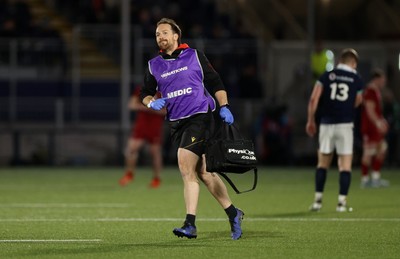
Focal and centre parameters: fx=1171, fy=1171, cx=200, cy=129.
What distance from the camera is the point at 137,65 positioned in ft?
103

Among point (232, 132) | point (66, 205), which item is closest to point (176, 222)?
point (232, 132)

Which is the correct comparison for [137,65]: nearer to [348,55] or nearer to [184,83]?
[348,55]

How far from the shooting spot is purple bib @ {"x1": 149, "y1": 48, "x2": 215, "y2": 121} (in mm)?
11695

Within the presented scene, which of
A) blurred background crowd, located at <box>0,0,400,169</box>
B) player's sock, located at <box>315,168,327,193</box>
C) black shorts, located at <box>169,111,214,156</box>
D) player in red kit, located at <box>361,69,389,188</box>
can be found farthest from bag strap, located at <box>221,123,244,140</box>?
blurred background crowd, located at <box>0,0,400,169</box>

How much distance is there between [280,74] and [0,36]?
8152 millimetres

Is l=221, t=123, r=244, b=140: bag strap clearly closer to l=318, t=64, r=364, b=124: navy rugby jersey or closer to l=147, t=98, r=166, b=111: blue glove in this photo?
l=147, t=98, r=166, b=111: blue glove

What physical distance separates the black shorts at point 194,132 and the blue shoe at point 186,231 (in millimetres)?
738

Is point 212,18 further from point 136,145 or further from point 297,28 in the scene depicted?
point 136,145

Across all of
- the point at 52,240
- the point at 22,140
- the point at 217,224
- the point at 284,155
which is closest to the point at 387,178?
the point at 284,155

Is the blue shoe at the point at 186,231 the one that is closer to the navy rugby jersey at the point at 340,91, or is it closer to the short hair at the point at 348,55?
the navy rugby jersey at the point at 340,91

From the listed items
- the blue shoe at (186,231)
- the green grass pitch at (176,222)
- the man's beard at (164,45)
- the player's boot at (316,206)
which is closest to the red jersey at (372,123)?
the green grass pitch at (176,222)

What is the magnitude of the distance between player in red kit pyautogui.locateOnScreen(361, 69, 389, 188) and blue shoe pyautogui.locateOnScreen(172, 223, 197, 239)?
9765 millimetres

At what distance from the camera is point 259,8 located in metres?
36.9

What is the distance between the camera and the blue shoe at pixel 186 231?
11352mm
